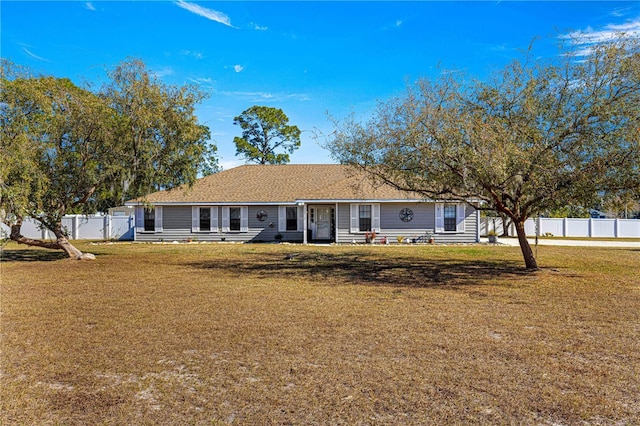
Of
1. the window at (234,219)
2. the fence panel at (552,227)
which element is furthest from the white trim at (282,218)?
the fence panel at (552,227)

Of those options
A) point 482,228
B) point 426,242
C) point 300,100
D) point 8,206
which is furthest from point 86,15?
point 482,228

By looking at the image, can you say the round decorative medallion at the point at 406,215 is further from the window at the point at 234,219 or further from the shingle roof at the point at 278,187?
the window at the point at 234,219

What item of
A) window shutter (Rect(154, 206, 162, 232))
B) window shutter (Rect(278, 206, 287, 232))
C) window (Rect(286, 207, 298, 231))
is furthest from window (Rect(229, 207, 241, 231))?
window shutter (Rect(154, 206, 162, 232))

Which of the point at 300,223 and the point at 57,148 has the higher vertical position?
the point at 57,148

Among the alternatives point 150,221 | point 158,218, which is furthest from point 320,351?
point 150,221

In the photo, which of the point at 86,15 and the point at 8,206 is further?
the point at 86,15

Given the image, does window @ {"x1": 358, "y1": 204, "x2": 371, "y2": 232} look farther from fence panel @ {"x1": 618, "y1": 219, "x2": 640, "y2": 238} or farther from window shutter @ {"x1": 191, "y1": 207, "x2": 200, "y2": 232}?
fence panel @ {"x1": 618, "y1": 219, "x2": 640, "y2": 238}

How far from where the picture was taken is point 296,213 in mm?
26281

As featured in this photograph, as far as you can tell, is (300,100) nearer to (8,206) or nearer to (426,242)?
(426,242)

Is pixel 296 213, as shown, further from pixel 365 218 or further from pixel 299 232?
pixel 365 218

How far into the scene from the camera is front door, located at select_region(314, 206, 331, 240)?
26.8m

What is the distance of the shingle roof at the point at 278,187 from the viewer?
24.4 metres

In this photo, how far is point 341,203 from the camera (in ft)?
80.5

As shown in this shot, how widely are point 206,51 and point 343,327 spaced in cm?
1389
